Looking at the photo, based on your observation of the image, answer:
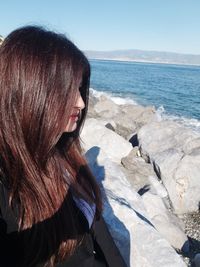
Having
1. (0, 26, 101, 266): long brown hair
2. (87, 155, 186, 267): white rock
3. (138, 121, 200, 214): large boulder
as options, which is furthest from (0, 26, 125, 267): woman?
(138, 121, 200, 214): large boulder

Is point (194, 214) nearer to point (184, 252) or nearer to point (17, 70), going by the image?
point (184, 252)

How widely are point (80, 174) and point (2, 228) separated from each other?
0.81 m

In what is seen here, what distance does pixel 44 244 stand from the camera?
6.78 feet

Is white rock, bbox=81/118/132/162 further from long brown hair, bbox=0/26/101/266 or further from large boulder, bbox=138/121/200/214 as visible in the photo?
long brown hair, bbox=0/26/101/266

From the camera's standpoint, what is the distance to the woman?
2006mm

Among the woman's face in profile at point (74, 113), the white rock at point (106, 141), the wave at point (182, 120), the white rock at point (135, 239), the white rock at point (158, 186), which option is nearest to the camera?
the woman's face in profile at point (74, 113)

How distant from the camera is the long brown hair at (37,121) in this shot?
2016 mm

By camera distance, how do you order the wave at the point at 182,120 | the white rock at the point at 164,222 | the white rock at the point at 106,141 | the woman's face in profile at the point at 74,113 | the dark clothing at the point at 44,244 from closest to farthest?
1. the dark clothing at the point at 44,244
2. the woman's face in profile at the point at 74,113
3. the white rock at the point at 164,222
4. the white rock at the point at 106,141
5. the wave at the point at 182,120

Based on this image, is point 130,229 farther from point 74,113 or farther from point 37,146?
point 37,146

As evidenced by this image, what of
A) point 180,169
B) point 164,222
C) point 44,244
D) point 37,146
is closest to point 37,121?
point 37,146

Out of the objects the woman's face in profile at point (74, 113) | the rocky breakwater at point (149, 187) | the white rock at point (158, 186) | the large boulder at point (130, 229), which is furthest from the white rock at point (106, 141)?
the woman's face in profile at point (74, 113)

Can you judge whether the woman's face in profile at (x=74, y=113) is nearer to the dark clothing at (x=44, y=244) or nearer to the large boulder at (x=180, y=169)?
the dark clothing at (x=44, y=244)

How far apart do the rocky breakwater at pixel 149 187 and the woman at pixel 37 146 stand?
103 centimetres

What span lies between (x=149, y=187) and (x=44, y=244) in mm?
6109
